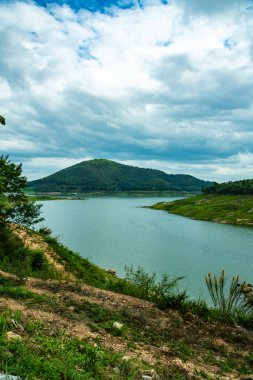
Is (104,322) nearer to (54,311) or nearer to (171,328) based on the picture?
(54,311)

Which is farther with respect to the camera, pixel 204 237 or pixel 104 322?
pixel 204 237

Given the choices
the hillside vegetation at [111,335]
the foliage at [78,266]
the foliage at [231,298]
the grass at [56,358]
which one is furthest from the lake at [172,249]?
the grass at [56,358]

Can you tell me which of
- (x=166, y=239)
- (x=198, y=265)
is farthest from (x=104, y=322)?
(x=166, y=239)

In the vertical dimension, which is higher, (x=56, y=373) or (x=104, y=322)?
(x=56, y=373)

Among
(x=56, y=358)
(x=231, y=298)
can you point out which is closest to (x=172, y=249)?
(x=231, y=298)

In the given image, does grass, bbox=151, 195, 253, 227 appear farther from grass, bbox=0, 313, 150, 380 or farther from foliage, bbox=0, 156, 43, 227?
grass, bbox=0, 313, 150, 380

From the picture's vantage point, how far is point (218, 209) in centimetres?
14625

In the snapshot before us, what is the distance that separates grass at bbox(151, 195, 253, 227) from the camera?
12614 centimetres

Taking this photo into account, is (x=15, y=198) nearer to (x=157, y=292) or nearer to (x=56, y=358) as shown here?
(x=157, y=292)

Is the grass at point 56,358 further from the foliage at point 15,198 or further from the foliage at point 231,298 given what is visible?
the foliage at point 15,198

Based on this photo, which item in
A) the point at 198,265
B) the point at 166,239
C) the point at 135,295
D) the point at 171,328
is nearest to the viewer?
the point at 171,328

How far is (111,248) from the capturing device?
6875cm

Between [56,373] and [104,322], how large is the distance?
20.0 feet

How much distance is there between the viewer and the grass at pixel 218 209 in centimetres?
12614
